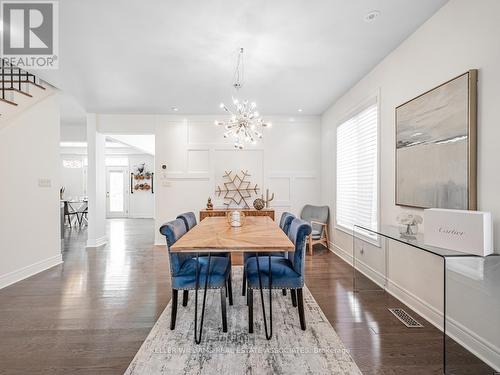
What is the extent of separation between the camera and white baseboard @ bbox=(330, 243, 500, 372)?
1.71m

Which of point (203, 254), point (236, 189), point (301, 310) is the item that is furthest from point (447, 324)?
point (236, 189)

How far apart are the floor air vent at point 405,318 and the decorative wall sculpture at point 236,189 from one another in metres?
3.33

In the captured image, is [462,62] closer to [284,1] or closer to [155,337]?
[284,1]

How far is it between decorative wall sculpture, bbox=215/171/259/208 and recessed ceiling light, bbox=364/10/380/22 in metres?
3.51

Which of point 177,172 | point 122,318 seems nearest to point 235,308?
point 122,318

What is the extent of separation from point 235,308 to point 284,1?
280 cm

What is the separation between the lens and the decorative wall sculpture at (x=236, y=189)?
5.35 meters

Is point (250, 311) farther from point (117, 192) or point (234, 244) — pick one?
point (117, 192)

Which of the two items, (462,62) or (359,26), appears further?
(359,26)

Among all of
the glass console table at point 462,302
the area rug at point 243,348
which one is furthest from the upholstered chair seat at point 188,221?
the glass console table at point 462,302

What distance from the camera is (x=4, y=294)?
2908 mm

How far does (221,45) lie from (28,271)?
3899 millimetres

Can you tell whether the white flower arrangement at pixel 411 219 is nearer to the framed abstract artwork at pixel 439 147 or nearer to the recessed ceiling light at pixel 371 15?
the framed abstract artwork at pixel 439 147

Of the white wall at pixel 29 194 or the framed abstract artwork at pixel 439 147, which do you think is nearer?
the framed abstract artwork at pixel 439 147
